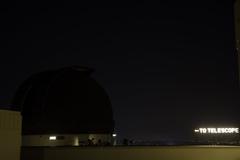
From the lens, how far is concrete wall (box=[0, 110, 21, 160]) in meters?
15.2

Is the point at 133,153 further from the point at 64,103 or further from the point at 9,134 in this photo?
the point at 64,103

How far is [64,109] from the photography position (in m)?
43.2

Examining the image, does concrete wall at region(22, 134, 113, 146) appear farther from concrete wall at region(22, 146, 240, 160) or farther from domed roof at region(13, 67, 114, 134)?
concrete wall at region(22, 146, 240, 160)

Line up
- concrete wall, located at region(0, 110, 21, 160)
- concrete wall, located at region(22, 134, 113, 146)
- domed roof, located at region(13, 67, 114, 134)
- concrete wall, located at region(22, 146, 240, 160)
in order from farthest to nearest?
concrete wall, located at region(22, 134, 113, 146) → domed roof, located at region(13, 67, 114, 134) → concrete wall, located at region(22, 146, 240, 160) → concrete wall, located at region(0, 110, 21, 160)

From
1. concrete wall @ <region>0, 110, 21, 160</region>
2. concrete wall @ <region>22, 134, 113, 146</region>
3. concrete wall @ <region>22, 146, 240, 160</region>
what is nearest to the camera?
concrete wall @ <region>0, 110, 21, 160</region>

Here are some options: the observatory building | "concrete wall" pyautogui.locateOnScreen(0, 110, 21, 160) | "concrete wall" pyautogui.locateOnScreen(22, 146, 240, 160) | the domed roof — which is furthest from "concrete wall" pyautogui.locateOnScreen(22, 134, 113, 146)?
"concrete wall" pyautogui.locateOnScreen(0, 110, 21, 160)

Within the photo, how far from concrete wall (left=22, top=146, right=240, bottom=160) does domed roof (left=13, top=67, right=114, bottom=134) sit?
19.3 metres

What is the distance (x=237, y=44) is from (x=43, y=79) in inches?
1166

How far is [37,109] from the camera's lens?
1670 inches

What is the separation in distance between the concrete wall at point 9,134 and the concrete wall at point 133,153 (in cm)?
680

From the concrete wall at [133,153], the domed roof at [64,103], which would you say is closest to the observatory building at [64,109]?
the domed roof at [64,103]

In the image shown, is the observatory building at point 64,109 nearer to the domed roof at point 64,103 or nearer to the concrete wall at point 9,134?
the domed roof at point 64,103

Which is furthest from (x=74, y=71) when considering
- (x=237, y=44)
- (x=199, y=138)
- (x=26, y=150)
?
(x=237, y=44)

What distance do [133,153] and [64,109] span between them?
22.6 metres
